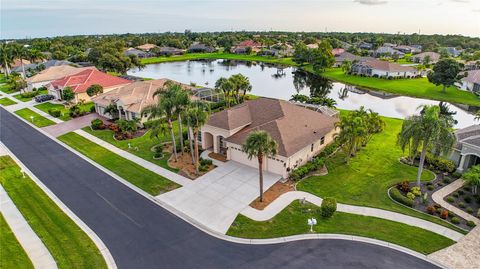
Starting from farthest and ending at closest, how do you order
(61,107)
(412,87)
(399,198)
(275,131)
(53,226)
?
(412,87) < (61,107) < (275,131) < (399,198) < (53,226)

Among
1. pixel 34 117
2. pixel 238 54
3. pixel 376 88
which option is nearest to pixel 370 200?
pixel 34 117

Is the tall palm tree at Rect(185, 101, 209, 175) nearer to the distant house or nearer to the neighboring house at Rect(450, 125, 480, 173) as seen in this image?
the neighboring house at Rect(450, 125, 480, 173)

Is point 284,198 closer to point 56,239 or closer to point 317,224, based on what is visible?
point 317,224

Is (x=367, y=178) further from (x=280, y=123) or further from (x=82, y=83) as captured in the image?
(x=82, y=83)

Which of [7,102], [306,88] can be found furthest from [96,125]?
[306,88]

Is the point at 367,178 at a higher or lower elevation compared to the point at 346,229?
higher

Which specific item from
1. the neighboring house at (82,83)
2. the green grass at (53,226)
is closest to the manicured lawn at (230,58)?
the neighboring house at (82,83)

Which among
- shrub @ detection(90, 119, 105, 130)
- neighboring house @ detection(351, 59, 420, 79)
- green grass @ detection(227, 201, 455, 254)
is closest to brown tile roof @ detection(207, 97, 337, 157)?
green grass @ detection(227, 201, 455, 254)

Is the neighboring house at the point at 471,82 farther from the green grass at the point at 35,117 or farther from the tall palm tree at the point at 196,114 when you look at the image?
the green grass at the point at 35,117
